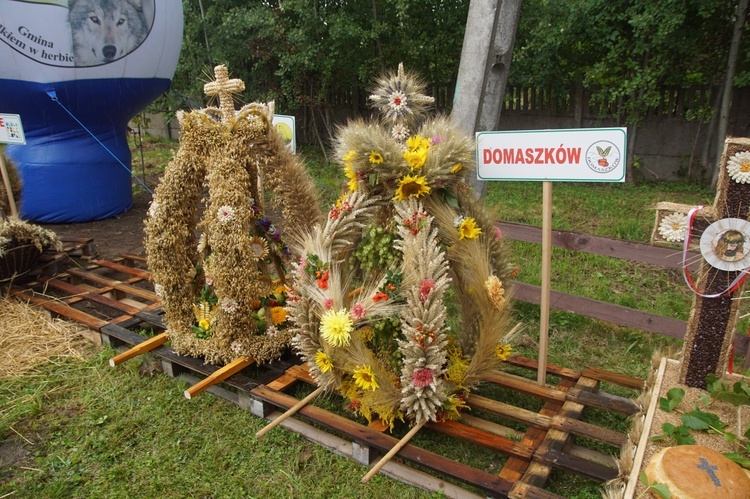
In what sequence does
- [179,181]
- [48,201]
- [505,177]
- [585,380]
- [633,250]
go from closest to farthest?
[505,177]
[585,380]
[179,181]
[633,250]
[48,201]

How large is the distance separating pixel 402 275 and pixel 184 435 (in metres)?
1.49

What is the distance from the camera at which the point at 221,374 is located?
290 cm

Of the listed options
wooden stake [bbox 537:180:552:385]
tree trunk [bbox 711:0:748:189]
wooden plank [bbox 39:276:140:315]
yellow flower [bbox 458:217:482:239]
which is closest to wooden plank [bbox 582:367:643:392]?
wooden stake [bbox 537:180:552:385]

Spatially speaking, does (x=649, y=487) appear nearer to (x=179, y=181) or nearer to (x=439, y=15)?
(x=179, y=181)

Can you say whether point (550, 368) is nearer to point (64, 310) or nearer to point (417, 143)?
point (417, 143)

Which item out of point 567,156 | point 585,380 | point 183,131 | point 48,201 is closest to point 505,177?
point 567,156

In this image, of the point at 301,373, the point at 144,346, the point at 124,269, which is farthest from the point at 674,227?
the point at 124,269

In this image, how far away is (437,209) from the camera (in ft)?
8.02

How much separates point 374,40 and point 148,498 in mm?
8299

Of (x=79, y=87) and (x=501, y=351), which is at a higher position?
(x=79, y=87)

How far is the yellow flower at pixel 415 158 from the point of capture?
7.81 ft

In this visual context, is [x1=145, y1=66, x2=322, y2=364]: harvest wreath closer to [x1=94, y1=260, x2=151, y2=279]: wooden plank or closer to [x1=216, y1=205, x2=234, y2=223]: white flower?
[x1=216, y1=205, x2=234, y2=223]: white flower

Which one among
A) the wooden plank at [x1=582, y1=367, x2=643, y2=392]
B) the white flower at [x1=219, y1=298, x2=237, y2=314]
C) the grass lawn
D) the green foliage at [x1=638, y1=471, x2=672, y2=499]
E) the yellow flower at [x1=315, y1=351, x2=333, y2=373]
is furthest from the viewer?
the white flower at [x1=219, y1=298, x2=237, y2=314]

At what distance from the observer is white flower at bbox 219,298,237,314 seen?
2.96 m
